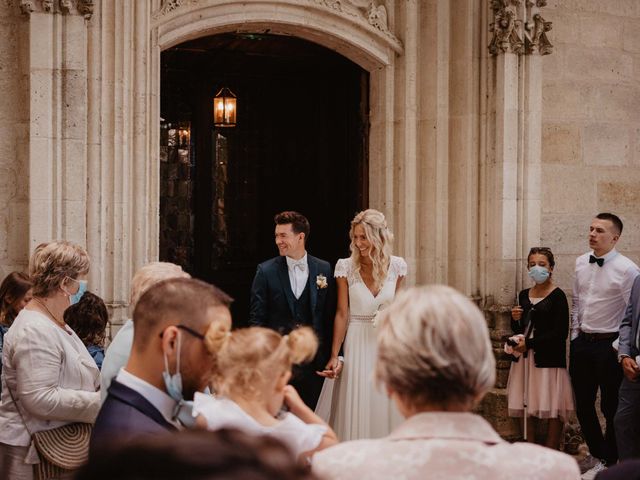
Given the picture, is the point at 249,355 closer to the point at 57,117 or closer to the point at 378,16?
the point at 57,117

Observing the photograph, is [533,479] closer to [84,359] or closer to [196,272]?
[84,359]

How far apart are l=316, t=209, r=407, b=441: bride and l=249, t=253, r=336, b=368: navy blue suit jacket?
95 millimetres

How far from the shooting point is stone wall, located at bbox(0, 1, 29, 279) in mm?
6367

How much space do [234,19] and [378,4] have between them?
1318 mm

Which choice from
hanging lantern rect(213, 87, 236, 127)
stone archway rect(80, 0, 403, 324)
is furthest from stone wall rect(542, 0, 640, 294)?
hanging lantern rect(213, 87, 236, 127)

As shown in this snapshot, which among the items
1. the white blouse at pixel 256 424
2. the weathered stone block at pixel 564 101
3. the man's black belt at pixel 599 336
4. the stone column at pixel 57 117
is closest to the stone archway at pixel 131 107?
the stone column at pixel 57 117

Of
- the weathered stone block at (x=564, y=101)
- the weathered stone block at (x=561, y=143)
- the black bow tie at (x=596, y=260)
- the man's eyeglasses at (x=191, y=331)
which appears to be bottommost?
the black bow tie at (x=596, y=260)

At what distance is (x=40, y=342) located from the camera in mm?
3449

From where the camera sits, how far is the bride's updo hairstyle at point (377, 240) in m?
6.05

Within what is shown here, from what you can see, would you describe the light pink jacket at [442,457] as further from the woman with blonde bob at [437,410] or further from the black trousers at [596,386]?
the black trousers at [596,386]

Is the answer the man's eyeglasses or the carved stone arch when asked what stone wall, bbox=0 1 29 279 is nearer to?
A: the carved stone arch

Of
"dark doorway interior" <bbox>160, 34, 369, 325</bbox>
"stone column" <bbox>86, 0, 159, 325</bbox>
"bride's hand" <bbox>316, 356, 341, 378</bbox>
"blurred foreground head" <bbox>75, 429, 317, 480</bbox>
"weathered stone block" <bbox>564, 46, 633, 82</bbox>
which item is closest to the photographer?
"blurred foreground head" <bbox>75, 429, 317, 480</bbox>

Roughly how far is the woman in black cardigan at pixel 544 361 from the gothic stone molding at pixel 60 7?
3806mm

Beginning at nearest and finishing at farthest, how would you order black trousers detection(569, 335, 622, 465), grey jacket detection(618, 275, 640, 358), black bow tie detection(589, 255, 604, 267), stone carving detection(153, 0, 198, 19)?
grey jacket detection(618, 275, 640, 358)
black trousers detection(569, 335, 622, 465)
black bow tie detection(589, 255, 604, 267)
stone carving detection(153, 0, 198, 19)
